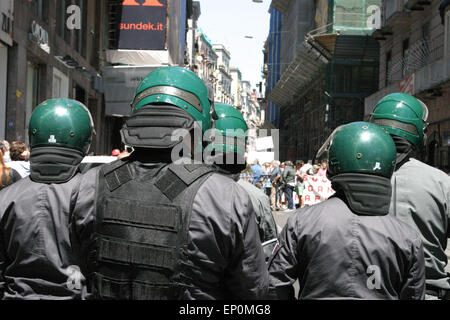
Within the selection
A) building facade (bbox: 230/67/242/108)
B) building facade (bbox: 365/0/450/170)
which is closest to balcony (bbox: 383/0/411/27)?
building facade (bbox: 365/0/450/170)

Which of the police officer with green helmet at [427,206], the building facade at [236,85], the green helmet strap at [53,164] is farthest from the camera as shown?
the building facade at [236,85]

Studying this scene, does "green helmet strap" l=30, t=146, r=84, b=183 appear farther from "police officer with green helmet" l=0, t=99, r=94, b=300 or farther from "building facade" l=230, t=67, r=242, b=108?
"building facade" l=230, t=67, r=242, b=108

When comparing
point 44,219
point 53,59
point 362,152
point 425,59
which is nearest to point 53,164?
point 44,219

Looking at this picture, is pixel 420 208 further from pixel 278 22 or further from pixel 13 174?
pixel 278 22

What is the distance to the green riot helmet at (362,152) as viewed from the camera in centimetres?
276

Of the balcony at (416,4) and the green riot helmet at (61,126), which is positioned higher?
the balcony at (416,4)

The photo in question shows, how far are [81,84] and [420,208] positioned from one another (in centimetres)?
1955

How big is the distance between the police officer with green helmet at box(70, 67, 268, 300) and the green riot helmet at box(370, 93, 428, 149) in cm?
166

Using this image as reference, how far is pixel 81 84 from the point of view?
846 inches

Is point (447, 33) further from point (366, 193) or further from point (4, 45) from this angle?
point (366, 193)

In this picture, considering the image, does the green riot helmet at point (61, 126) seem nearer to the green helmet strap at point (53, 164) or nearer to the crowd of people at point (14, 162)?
the green helmet strap at point (53, 164)

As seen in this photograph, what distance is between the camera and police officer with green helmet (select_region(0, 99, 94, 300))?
9.59 feet

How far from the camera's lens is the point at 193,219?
221cm

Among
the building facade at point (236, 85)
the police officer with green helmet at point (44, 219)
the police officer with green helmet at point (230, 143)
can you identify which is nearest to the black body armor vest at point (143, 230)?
the police officer with green helmet at point (44, 219)
